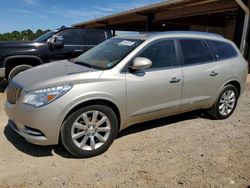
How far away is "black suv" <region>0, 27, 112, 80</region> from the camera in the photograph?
312 inches

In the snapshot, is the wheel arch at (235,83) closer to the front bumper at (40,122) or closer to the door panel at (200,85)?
the door panel at (200,85)

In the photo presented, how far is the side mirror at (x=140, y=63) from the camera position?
4316 mm

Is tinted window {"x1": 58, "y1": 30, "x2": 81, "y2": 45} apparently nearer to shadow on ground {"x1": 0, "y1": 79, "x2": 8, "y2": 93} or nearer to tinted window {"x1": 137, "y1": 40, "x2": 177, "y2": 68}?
shadow on ground {"x1": 0, "y1": 79, "x2": 8, "y2": 93}

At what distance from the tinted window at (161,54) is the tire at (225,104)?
149 cm

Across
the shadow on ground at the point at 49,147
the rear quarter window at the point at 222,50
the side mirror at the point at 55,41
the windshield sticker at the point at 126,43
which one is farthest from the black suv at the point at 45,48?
the rear quarter window at the point at 222,50

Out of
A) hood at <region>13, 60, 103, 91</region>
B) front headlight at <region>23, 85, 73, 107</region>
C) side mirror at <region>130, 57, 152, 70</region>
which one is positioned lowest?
front headlight at <region>23, 85, 73, 107</region>

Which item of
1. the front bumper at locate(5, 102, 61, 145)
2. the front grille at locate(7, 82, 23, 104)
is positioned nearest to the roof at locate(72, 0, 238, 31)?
the front grille at locate(7, 82, 23, 104)

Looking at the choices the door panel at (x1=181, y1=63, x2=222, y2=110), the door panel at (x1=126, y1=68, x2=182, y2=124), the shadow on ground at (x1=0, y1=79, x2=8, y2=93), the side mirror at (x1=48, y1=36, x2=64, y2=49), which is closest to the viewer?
the door panel at (x1=126, y1=68, x2=182, y2=124)

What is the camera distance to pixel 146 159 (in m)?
4.14

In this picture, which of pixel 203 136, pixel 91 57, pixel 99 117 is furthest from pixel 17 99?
pixel 203 136

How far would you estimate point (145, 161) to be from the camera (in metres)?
4.08

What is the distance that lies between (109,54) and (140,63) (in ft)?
2.46

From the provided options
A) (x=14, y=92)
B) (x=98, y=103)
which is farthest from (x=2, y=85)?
(x=98, y=103)

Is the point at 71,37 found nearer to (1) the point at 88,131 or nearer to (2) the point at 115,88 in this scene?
(2) the point at 115,88
